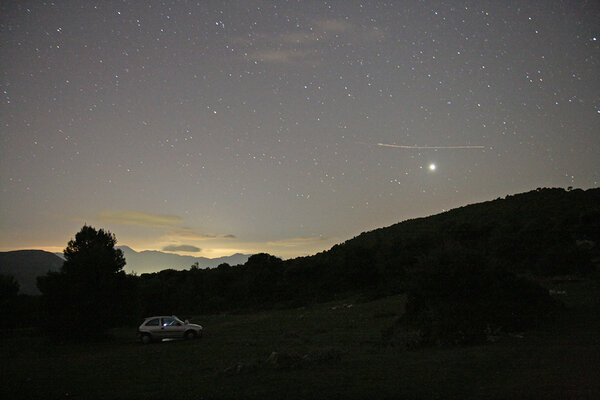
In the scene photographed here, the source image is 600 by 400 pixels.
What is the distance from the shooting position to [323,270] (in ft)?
220

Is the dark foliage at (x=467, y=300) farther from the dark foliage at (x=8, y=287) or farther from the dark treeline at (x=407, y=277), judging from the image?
the dark foliage at (x=8, y=287)

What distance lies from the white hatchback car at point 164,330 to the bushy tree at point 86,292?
14.8 ft

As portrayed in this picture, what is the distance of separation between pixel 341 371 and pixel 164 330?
16.0 m

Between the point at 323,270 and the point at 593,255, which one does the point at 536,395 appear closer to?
the point at 593,255

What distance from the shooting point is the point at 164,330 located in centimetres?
2403

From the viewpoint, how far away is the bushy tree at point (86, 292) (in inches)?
1024

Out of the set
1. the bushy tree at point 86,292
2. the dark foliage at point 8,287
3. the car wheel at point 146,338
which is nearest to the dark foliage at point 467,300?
the car wheel at point 146,338

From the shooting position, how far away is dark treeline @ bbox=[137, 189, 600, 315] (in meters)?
46.4

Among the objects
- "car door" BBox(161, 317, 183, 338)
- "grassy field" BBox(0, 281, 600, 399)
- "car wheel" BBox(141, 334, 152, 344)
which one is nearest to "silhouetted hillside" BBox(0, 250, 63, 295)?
"car wheel" BBox(141, 334, 152, 344)

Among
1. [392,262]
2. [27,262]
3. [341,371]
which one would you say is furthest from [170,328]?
[27,262]

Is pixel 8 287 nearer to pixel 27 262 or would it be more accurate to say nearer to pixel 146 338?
pixel 146 338

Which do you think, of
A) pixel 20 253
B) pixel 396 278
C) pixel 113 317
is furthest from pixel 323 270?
pixel 20 253

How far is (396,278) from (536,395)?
161 feet

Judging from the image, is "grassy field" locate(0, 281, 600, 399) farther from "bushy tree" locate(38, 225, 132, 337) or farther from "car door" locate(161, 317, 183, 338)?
"bushy tree" locate(38, 225, 132, 337)
